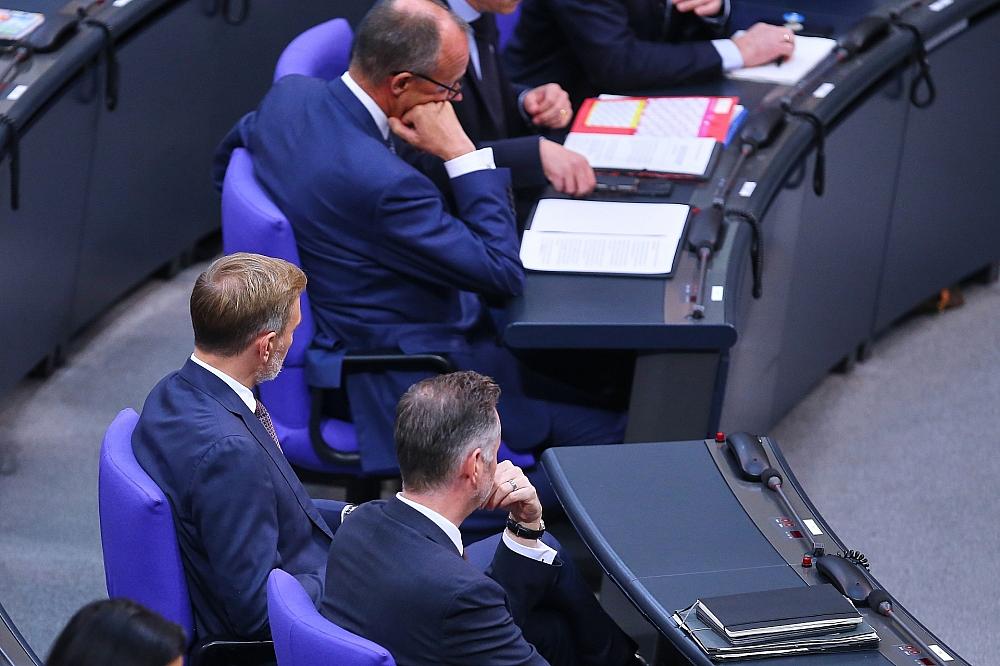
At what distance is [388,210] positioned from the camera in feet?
9.27

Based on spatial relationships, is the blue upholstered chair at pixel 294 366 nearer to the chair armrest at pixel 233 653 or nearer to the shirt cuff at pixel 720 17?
the chair armrest at pixel 233 653

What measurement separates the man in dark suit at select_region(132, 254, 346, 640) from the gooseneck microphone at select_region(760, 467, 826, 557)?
0.73 meters

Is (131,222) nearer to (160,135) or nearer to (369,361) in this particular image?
(160,135)

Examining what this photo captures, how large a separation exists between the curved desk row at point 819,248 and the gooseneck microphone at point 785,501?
43cm

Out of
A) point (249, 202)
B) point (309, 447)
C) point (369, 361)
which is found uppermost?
point (249, 202)

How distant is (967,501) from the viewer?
367 cm

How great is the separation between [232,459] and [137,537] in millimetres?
180

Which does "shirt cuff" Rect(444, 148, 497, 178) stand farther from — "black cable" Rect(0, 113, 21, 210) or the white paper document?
"black cable" Rect(0, 113, 21, 210)

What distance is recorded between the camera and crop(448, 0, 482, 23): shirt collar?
351 cm

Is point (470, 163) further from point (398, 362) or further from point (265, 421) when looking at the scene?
point (265, 421)

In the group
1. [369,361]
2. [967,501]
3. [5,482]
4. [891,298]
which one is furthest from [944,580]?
[5,482]

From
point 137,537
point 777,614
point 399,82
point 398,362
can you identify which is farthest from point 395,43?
point 777,614

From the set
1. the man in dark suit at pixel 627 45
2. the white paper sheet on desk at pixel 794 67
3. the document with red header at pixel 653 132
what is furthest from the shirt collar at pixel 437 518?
the white paper sheet on desk at pixel 794 67

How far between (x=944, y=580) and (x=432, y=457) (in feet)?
5.65
